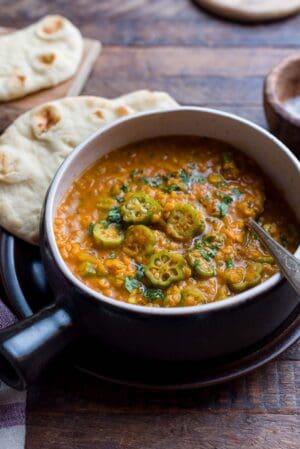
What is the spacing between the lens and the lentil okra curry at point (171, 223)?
2.19m

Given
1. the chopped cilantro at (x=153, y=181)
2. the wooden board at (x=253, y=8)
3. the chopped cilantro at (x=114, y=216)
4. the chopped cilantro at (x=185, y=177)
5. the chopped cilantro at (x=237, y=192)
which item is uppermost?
the wooden board at (x=253, y=8)

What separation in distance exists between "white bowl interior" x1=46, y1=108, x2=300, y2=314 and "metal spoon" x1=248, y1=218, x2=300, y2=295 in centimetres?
25

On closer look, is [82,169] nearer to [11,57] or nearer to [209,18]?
[11,57]

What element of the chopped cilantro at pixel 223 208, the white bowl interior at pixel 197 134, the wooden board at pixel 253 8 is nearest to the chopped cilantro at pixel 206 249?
the chopped cilantro at pixel 223 208

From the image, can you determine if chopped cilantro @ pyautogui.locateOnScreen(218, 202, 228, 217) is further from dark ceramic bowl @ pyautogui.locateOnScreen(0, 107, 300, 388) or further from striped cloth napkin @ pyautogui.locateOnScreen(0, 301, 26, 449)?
striped cloth napkin @ pyautogui.locateOnScreen(0, 301, 26, 449)

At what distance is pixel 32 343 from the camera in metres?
1.98

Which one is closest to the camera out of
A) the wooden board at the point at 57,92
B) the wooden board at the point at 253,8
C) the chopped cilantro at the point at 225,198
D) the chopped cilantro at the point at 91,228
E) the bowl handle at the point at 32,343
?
the bowl handle at the point at 32,343

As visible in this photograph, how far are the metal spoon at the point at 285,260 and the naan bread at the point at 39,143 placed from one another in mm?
919

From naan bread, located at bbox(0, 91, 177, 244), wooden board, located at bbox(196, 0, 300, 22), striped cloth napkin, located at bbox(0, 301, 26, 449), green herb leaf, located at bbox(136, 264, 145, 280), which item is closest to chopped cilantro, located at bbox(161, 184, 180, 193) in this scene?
green herb leaf, located at bbox(136, 264, 145, 280)

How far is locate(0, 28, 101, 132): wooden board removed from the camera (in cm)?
315

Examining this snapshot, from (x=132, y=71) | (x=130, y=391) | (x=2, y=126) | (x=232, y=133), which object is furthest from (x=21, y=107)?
(x=130, y=391)

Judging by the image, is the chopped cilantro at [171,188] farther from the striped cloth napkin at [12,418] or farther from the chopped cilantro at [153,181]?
Answer: the striped cloth napkin at [12,418]

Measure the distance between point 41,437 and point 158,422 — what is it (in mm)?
411

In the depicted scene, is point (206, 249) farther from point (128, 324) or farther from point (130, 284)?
point (128, 324)
